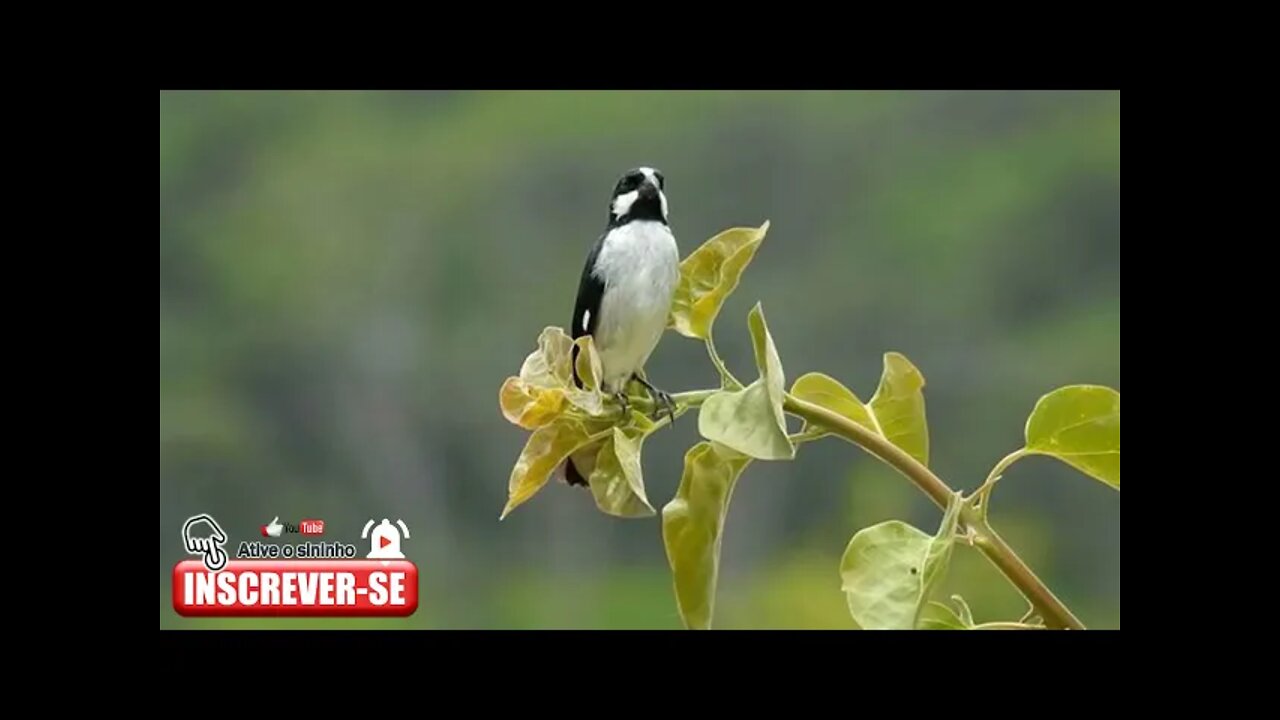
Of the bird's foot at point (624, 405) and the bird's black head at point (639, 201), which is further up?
the bird's black head at point (639, 201)

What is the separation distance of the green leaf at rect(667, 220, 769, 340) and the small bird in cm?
76

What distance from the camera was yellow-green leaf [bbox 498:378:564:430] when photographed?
182 centimetres

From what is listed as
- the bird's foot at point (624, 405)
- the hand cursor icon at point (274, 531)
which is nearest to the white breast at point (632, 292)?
the hand cursor icon at point (274, 531)

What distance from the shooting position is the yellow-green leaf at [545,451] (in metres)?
1.80

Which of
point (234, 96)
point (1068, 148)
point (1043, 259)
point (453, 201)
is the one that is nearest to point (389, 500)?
point (453, 201)

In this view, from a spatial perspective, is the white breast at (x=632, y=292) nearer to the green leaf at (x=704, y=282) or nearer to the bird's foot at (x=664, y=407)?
the bird's foot at (x=664, y=407)

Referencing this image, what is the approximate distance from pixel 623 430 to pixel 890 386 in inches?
10.9

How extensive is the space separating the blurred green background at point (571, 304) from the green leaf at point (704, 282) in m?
8.59

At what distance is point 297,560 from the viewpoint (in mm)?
2592

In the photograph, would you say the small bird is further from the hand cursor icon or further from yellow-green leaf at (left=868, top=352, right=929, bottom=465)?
yellow-green leaf at (left=868, top=352, right=929, bottom=465)

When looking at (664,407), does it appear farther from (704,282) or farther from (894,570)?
(894,570)

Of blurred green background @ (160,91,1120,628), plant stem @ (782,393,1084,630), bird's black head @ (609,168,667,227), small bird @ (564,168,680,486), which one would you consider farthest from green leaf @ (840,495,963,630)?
blurred green background @ (160,91,1120,628)

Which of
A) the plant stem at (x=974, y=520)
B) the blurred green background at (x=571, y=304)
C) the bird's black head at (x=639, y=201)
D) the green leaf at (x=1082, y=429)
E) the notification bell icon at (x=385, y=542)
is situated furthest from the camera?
the blurred green background at (x=571, y=304)

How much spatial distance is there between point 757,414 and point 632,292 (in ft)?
4.65
